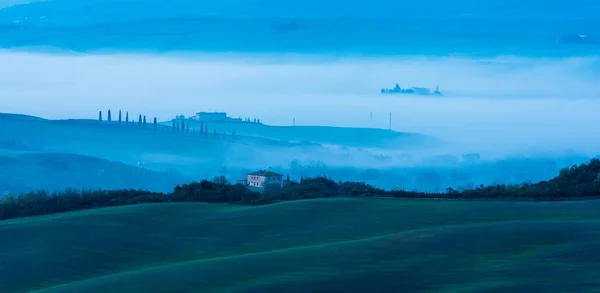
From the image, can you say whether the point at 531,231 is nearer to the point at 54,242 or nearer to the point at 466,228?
the point at 466,228

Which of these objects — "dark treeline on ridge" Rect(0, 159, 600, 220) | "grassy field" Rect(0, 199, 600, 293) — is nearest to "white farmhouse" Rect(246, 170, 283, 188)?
"dark treeline on ridge" Rect(0, 159, 600, 220)

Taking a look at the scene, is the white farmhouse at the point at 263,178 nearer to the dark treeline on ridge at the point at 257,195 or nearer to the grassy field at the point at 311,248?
the dark treeline on ridge at the point at 257,195

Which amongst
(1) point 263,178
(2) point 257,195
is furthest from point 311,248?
(1) point 263,178

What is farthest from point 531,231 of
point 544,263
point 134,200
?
point 134,200

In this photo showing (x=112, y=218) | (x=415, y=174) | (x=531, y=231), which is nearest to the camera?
(x=531, y=231)

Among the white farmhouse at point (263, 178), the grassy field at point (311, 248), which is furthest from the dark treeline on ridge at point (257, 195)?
the white farmhouse at point (263, 178)

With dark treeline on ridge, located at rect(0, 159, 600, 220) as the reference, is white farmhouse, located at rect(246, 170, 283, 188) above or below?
above

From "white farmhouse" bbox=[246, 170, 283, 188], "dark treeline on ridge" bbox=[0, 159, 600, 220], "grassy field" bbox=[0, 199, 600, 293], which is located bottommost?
"grassy field" bbox=[0, 199, 600, 293]

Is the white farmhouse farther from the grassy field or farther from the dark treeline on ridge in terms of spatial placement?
the grassy field
